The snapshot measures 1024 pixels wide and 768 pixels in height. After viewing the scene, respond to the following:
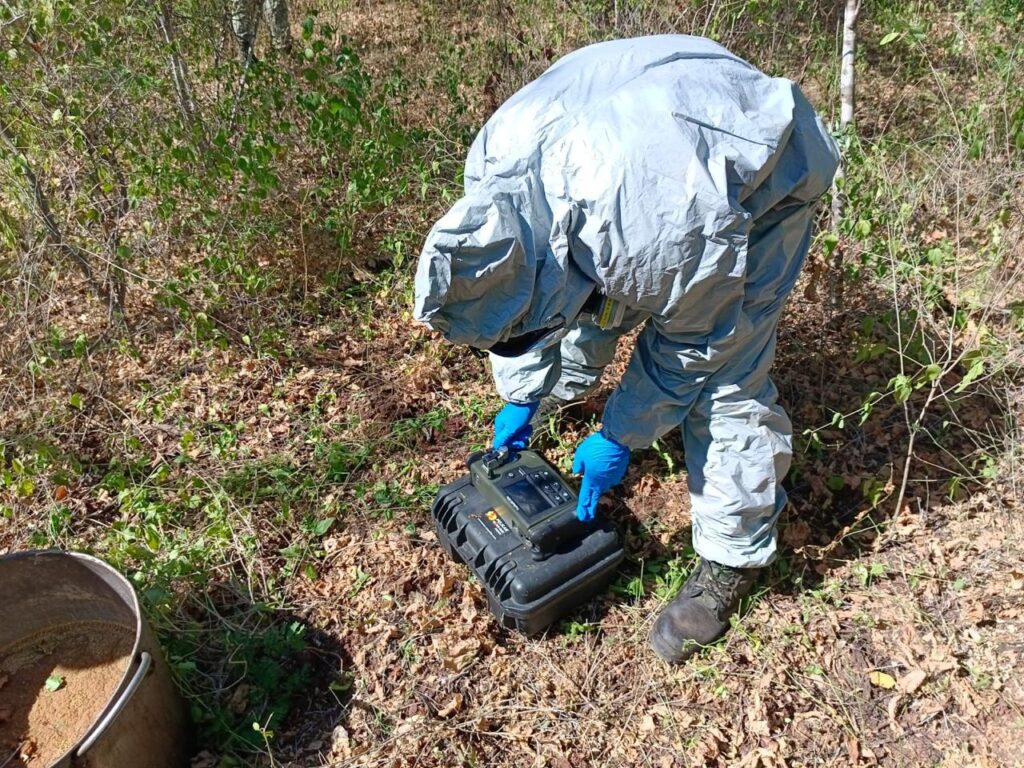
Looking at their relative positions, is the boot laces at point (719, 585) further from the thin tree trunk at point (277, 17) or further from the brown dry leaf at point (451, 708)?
the thin tree trunk at point (277, 17)

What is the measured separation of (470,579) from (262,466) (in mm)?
1103

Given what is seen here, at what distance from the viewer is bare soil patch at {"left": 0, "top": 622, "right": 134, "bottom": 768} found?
2148 millimetres

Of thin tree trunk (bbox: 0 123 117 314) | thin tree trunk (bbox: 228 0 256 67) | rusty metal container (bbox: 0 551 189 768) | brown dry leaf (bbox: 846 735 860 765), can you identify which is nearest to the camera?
rusty metal container (bbox: 0 551 189 768)

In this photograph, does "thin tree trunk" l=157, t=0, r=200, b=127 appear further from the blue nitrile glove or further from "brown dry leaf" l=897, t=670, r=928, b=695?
"brown dry leaf" l=897, t=670, r=928, b=695

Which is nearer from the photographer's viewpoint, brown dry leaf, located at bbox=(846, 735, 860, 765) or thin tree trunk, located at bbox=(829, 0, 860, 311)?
brown dry leaf, located at bbox=(846, 735, 860, 765)

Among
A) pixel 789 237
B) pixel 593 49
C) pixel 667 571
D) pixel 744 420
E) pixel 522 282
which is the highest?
pixel 593 49

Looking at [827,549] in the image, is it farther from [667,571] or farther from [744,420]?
[744,420]

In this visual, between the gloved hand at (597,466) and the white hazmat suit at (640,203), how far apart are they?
1.23 feet

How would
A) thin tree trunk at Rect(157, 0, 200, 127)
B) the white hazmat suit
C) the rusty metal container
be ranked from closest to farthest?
the white hazmat suit → the rusty metal container → thin tree trunk at Rect(157, 0, 200, 127)

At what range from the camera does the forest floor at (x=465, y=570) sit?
2221 mm

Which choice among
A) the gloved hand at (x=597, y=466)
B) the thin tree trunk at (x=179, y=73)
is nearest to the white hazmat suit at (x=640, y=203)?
the gloved hand at (x=597, y=466)

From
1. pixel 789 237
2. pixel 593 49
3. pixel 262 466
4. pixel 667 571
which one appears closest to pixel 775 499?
pixel 667 571

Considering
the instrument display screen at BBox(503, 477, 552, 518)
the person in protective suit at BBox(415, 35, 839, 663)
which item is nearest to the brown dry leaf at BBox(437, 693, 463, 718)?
the instrument display screen at BBox(503, 477, 552, 518)

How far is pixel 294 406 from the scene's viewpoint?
10.8ft
